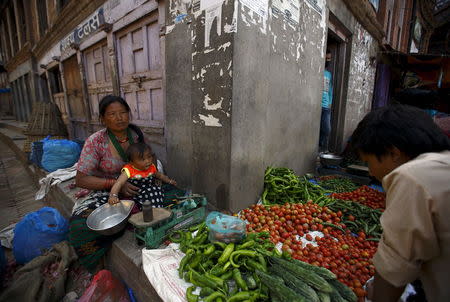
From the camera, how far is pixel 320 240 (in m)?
2.44

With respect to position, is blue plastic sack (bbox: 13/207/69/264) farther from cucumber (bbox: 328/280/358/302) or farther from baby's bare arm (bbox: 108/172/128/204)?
cucumber (bbox: 328/280/358/302)

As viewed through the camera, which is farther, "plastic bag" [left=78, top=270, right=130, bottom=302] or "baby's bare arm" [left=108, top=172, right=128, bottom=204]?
"baby's bare arm" [left=108, top=172, right=128, bottom=204]

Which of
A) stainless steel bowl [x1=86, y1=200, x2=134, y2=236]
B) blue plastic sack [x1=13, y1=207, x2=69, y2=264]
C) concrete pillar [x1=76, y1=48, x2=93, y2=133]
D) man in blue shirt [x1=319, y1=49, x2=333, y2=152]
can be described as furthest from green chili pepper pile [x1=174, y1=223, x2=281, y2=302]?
concrete pillar [x1=76, y1=48, x2=93, y2=133]

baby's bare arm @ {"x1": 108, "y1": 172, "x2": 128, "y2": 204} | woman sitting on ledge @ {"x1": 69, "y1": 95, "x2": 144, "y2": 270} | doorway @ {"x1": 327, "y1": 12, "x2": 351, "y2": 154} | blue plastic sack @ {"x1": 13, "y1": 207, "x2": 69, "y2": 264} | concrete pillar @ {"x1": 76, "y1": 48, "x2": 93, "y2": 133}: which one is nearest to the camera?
baby's bare arm @ {"x1": 108, "y1": 172, "x2": 128, "y2": 204}

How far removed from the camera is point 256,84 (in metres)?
2.92

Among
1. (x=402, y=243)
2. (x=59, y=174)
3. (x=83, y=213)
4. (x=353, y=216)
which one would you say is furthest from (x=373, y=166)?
(x=59, y=174)

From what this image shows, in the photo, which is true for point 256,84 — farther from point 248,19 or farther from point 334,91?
point 334,91

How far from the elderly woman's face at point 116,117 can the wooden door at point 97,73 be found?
3.22 metres

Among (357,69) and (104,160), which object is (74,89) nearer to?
(104,160)

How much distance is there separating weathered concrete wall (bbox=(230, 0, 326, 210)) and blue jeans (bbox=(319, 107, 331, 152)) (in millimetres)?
1078

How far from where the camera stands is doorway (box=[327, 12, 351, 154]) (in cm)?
611

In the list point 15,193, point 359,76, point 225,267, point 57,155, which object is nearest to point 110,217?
point 225,267

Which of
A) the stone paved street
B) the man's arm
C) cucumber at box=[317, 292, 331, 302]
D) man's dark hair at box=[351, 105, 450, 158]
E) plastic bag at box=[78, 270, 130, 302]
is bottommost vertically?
the stone paved street

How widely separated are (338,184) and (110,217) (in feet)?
13.5
